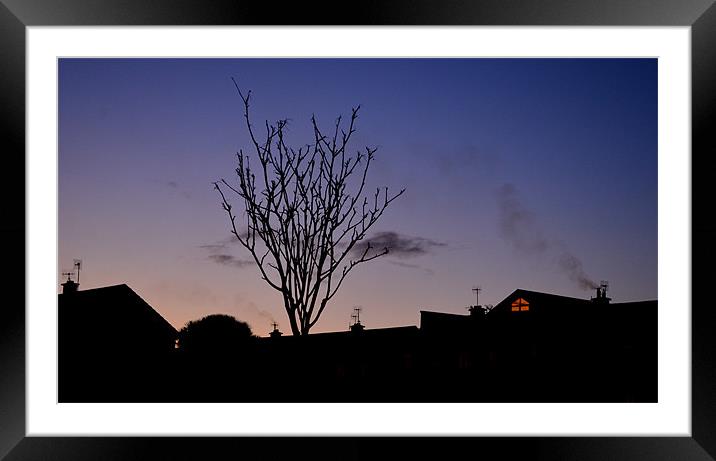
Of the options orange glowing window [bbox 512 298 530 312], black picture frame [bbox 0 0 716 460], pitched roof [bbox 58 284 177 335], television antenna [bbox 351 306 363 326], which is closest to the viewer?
black picture frame [bbox 0 0 716 460]

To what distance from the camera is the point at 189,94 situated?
5.68 m

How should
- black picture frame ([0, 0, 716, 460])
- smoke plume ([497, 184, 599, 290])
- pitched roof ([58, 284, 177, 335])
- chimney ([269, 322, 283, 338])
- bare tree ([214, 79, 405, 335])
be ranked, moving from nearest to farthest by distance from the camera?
black picture frame ([0, 0, 716, 460]), bare tree ([214, 79, 405, 335]), chimney ([269, 322, 283, 338]), pitched roof ([58, 284, 177, 335]), smoke plume ([497, 184, 599, 290])

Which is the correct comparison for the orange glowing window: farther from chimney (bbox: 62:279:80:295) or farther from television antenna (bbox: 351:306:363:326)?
chimney (bbox: 62:279:80:295)

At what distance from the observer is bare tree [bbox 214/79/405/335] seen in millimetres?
5055

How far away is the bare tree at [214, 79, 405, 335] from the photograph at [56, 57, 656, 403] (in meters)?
0.04

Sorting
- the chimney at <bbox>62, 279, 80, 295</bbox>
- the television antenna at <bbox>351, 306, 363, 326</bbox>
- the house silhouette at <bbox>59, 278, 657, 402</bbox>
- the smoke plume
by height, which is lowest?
the house silhouette at <bbox>59, 278, 657, 402</bbox>

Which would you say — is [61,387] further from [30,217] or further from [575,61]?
[575,61]

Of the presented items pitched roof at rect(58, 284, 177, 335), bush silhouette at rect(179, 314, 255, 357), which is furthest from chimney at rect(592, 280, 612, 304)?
pitched roof at rect(58, 284, 177, 335)

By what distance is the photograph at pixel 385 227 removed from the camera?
5.54 meters

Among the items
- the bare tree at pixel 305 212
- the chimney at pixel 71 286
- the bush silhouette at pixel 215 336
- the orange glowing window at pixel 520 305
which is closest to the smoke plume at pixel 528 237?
the orange glowing window at pixel 520 305

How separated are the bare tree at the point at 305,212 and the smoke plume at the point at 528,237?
123 cm
